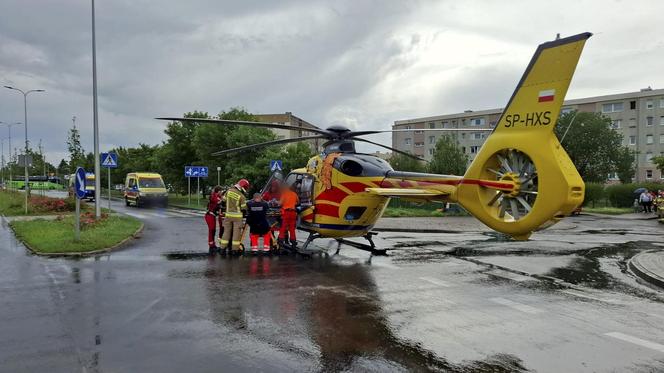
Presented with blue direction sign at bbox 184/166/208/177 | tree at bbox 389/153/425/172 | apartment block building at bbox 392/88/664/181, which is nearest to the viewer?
blue direction sign at bbox 184/166/208/177

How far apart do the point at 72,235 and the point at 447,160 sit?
1312 inches

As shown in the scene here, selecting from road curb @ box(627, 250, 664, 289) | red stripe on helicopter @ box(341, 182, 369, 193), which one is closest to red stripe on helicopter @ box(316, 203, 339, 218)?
red stripe on helicopter @ box(341, 182, 369, 193)

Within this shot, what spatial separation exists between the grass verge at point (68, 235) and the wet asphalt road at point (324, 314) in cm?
97

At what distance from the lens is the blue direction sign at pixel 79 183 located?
1274cm

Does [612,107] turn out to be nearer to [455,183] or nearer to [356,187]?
[356,187]

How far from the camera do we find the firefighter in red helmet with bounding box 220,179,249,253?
12.4 metres

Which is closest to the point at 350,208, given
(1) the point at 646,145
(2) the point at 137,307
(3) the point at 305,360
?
(2) the point at 137,307

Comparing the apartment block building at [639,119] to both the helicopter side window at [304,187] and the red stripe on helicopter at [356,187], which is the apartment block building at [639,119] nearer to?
the helicopter side window at [304,187]

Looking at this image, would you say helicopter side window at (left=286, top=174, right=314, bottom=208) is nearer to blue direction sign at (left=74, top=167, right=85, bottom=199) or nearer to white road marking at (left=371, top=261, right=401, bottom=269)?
white road marking at (left=371, top=261, right=401, bottom=269)

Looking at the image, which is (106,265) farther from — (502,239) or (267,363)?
(502,239)

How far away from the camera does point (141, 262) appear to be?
10844 mm

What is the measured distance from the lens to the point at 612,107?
69938mm

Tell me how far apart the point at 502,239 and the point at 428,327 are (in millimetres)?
11157

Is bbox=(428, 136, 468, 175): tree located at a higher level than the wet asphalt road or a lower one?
higher
